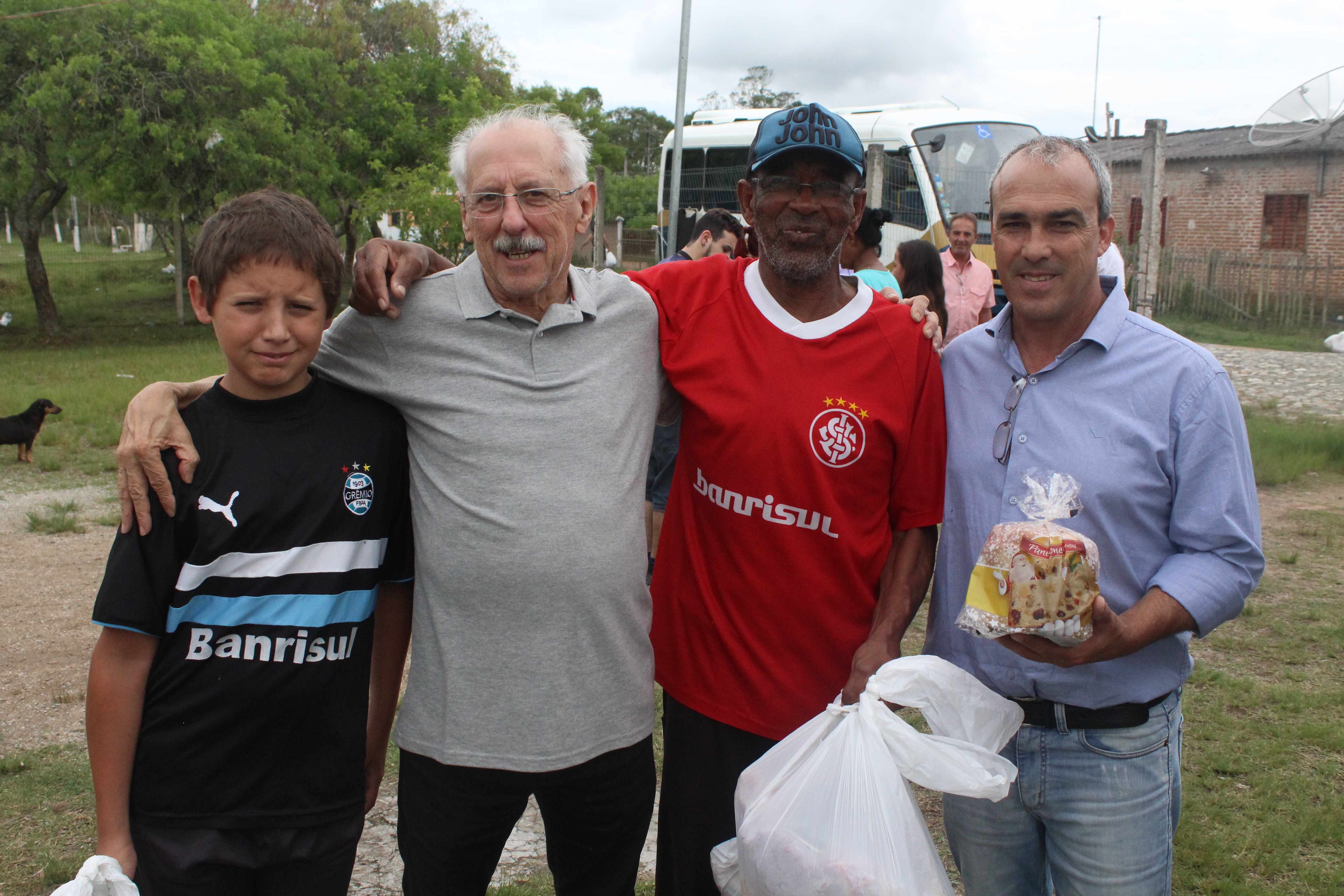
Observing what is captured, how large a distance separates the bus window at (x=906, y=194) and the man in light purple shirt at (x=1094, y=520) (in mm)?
11284

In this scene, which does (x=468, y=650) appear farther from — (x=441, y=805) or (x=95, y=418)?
(x=95, y=418)

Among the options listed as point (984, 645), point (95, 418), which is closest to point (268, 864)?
point (984, 645)

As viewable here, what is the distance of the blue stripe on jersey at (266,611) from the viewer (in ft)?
6.59

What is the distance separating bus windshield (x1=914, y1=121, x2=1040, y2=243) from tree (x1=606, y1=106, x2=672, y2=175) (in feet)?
162

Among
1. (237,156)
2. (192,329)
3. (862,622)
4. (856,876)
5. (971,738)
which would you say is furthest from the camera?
(192,329)

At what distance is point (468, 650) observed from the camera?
2.17m

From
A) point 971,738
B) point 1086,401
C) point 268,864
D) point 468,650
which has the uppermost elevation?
point 1086,401

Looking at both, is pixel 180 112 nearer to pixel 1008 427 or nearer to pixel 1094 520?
pixel 1008 427

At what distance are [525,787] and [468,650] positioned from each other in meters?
0.35

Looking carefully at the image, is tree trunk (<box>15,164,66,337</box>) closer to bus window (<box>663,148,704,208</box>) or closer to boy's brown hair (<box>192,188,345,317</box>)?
bus window (<box>663,148,704,208</box>)

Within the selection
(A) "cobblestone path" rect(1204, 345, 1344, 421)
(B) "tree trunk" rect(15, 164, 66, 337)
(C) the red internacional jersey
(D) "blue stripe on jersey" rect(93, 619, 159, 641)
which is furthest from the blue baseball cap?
(B) "tree trunk" rect(15, 164, 66, 337)

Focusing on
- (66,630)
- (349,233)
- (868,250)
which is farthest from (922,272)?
(349,233)

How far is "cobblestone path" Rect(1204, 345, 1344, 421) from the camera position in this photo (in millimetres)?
11430

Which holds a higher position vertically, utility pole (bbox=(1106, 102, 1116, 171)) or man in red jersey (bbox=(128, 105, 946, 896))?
utility pole (bbox=(1106, 102, 1116, 171))
